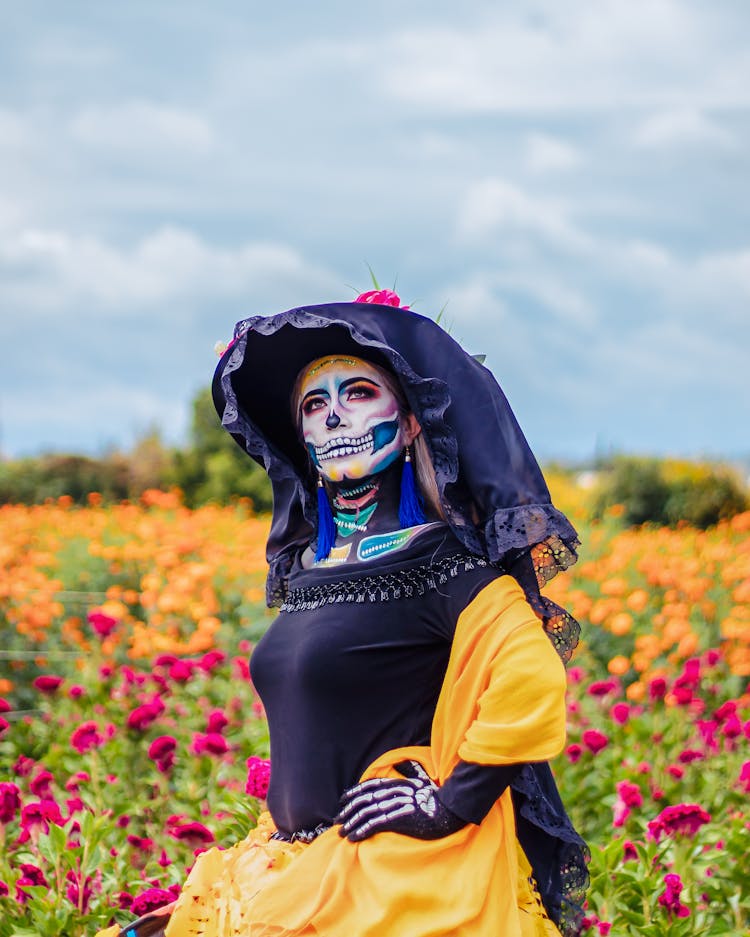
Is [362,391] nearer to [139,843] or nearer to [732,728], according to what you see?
[139,843]

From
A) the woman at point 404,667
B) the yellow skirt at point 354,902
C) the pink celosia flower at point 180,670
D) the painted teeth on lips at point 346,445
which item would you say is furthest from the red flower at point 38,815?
the painted teeth on lips at point 346,445

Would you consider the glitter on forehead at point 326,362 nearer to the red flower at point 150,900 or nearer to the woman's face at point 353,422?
the woman's face at point 353,422

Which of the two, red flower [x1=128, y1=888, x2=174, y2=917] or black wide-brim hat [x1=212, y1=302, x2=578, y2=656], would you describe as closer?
black wide-brim hat [x1=212, y1=302, x2=578, y2=656]

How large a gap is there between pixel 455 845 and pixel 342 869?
0.23 m

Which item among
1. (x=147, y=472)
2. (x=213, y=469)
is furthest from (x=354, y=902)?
(x=147, y=472)

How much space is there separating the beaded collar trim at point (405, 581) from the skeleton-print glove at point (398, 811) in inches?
15.1

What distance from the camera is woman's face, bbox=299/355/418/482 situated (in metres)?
2.67

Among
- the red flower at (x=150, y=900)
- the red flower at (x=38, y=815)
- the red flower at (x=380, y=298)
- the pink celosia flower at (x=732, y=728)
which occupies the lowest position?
the red flower at (x=150, y=900)

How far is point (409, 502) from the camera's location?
270 cm

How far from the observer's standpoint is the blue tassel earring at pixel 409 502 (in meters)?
2.67

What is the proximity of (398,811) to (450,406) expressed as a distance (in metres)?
0.85

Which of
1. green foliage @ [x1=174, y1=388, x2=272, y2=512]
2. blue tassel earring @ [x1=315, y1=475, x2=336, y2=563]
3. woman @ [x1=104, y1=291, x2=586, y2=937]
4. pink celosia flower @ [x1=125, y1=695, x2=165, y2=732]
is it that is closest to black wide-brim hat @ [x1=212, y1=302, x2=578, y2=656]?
woman @ [x1=104, y1=291, x2=586, y2=937]

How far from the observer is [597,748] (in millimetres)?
4027

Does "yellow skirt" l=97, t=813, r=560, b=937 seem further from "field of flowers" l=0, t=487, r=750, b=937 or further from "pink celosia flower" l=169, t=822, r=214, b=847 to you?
"pink celosia flower" l=169, t=822, r=214, b=847
